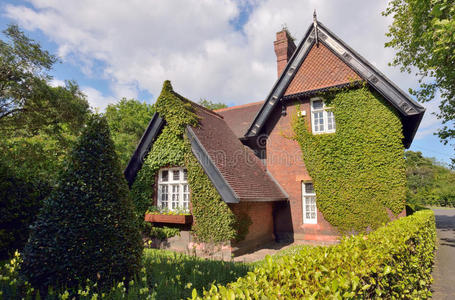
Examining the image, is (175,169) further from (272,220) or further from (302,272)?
(302,272)

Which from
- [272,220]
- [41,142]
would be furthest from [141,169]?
[272,220]

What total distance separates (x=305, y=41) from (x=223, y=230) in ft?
34.1

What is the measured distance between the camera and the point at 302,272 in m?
3.05

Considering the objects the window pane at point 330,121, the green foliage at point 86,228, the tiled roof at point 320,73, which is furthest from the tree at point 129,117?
the green foliage at point 86,228

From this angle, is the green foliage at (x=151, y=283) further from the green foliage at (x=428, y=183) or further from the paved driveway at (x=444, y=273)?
the green foliage at (x=428, y=183)

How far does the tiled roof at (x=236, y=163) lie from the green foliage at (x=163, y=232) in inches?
139

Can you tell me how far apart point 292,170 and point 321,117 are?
3.15 metres

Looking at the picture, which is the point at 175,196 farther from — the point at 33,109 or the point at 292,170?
the point at 33,109

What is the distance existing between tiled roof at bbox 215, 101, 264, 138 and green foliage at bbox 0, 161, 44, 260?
10.2m

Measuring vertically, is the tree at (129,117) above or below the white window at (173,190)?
above

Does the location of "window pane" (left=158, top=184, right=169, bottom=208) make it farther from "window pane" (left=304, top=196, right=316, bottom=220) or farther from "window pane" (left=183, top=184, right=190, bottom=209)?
"window pane" (left=304, top=196, right=316, bottom=220)

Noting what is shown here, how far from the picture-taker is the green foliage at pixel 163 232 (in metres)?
11.1

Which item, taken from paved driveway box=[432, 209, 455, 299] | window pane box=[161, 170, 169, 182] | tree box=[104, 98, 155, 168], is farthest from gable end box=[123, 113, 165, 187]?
tree box=[104, 98, 155, 168]

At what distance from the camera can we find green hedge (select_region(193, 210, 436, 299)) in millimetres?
2562
